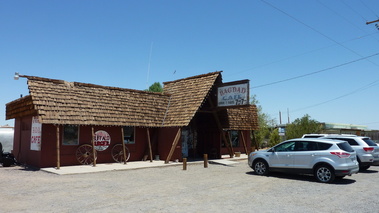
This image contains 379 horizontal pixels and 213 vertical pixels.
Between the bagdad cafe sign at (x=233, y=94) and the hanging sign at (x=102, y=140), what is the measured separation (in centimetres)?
743

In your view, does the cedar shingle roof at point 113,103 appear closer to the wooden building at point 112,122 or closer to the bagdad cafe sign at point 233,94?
the wooden building at point 112,122

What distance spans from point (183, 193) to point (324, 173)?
5814mm

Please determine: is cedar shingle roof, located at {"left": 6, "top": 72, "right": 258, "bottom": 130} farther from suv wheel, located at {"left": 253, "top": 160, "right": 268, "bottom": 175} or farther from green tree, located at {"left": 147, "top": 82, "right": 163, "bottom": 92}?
green tree, located at {"left": 147, "top": 82, "right": 163, "bottom": 92}

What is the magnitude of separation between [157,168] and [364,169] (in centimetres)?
1093

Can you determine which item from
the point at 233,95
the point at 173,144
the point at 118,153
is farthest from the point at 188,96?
the point at 118,153

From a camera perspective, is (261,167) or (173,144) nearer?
(261,167)

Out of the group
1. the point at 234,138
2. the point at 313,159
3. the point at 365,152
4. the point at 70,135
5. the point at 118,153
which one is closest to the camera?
the point at 313,159

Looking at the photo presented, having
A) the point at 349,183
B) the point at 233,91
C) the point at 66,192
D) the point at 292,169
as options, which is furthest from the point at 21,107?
the point at 349,183

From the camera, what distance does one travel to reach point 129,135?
1891 centimetres

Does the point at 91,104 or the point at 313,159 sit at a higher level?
the point at 91,104

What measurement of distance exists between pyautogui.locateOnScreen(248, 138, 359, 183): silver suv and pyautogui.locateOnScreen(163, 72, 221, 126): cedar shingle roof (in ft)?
20.7

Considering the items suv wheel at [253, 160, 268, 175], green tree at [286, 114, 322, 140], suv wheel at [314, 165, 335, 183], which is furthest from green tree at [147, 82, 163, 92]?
suv wheel at [314, 165, 335, 183]

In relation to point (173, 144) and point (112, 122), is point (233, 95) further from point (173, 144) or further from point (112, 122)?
point (112, 122)

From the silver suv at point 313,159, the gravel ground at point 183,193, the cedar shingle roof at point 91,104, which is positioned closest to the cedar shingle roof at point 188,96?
the cedar shingle roof at point 91,104
